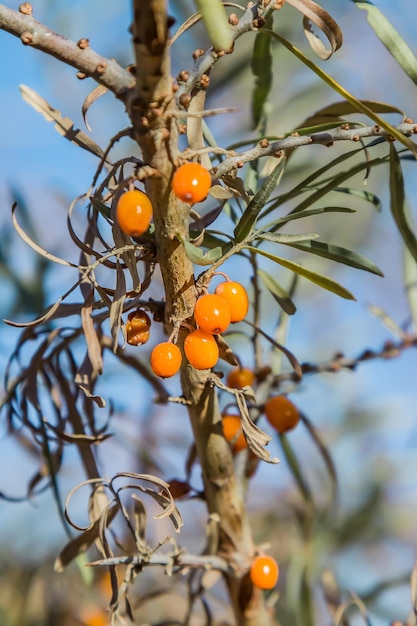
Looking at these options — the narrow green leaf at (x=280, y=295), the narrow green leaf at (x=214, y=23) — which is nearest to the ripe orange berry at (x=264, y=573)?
the narrow green leaf at (x=280, y=295)

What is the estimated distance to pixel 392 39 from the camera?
1.86 feet

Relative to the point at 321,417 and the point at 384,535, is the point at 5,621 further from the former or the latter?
the point at 321,417

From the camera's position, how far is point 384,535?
149cm

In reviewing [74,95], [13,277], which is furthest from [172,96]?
[74,95]

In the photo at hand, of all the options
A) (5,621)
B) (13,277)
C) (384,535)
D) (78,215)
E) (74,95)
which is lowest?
(384,535)

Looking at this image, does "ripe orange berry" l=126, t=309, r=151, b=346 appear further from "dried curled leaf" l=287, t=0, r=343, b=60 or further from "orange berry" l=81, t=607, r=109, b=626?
"orange berry" l=81, t=607, r=109, b=626

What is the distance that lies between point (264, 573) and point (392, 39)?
0.49 metres

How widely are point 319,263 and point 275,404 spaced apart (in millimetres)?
556

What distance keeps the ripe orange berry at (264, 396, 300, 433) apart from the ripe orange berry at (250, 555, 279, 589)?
0.13m

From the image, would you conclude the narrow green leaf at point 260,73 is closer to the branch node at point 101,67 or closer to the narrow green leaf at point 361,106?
the narrow green leaf at point 361,106

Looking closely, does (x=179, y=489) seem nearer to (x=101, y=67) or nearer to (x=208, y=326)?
(x=208, y=326)

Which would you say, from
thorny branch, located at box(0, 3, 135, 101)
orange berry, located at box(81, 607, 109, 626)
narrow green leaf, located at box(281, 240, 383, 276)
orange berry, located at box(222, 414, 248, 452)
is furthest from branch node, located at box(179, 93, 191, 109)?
orange berry, located at box(81, 607, 109, 626)

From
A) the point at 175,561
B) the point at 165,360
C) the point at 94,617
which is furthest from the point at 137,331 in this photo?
the point at 94,617

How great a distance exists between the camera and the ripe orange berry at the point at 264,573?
25.4 inches
